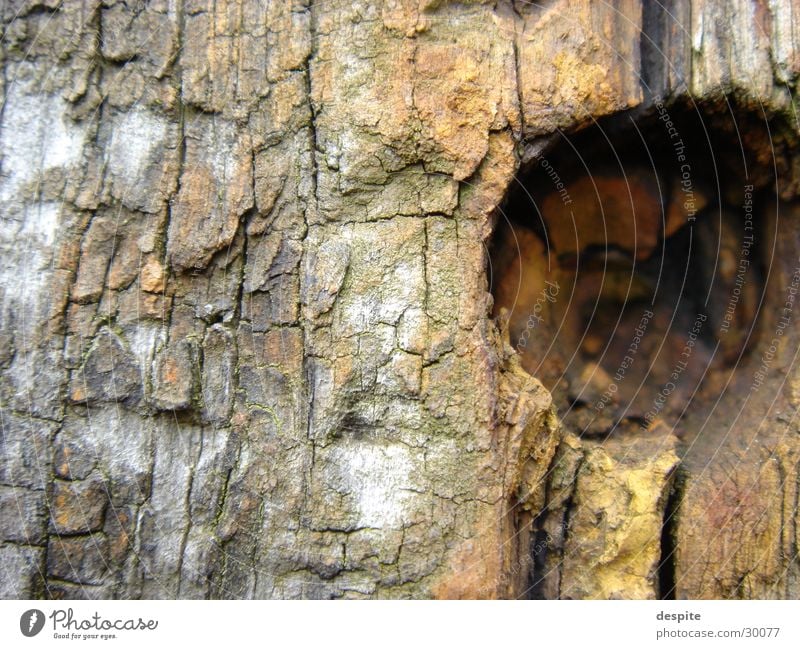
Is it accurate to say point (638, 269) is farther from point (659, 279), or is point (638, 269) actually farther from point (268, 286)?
point (268, 286)

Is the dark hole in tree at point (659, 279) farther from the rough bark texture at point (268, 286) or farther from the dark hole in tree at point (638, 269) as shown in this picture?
the rough bark texture at point (268, 286)

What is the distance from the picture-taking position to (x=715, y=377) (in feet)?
4.61

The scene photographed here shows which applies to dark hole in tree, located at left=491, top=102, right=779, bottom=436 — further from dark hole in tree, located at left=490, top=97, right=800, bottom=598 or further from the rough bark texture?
the rough bark texture

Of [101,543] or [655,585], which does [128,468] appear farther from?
[655,585]

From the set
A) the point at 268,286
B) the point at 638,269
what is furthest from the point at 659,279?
the point at 268,286

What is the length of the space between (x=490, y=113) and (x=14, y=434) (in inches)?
45.9

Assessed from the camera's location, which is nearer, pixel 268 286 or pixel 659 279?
pixel 268 286

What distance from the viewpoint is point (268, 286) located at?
4.07ft

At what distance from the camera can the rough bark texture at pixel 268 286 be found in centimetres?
121

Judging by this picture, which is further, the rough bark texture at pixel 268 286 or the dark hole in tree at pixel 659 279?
the dark hole in tree at pixel 659 279

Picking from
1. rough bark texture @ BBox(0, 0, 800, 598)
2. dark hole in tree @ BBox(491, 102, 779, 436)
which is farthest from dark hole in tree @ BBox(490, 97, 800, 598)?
rough bark texture @ BBox(0, 0, 800, 598)

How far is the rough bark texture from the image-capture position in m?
1.21

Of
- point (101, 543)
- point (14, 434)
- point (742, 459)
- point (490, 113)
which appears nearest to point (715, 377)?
point (742, 459)

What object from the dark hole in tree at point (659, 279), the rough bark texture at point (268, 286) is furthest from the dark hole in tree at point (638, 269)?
the rough bark texture at point (268, 286)
